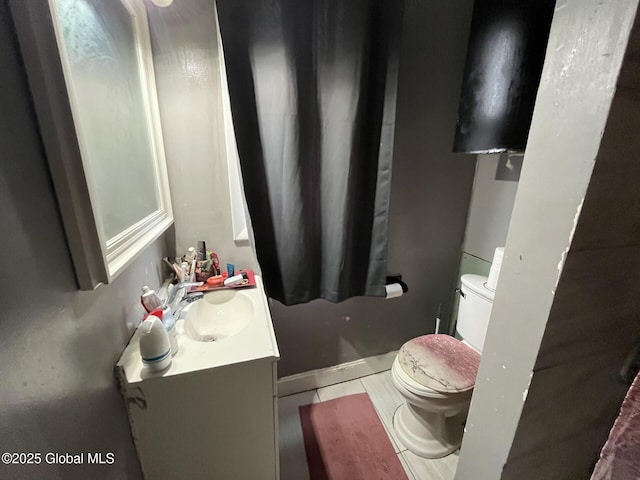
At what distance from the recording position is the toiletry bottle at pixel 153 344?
0.70m

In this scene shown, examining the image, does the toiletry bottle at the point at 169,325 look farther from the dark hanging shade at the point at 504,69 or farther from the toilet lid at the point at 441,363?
the dark hanging shade at the point at 504,69

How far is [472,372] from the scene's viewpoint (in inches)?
48.6

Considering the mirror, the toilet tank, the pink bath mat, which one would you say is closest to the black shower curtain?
the mirror

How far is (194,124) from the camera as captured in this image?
1.20 m

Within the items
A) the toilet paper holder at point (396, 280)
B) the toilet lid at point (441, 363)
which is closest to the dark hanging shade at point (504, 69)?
the toilet paper holder at point (396, 280)

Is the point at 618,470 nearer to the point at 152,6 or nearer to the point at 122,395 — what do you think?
the point at 122,395

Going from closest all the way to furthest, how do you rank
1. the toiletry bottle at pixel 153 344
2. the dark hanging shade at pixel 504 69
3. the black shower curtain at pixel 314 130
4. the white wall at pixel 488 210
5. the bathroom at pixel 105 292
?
1. the bathroom at pixel 105 292
2. the toiletry bottle at pixel 153 344
3. the dark hanging shade at pixel 504 69
4. the black shower curtain at pixel 314 130
5. the white wall at pixel 488 210

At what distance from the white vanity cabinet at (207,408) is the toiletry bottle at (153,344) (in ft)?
0.12

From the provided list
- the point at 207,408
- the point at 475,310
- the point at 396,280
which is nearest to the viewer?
the point at 207,408


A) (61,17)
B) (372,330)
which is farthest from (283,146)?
(372,330)

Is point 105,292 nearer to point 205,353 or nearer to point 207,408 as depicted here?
point 205,353

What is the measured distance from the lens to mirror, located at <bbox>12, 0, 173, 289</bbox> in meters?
0.47

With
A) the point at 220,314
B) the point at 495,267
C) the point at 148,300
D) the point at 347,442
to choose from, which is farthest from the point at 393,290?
the point at 148,300

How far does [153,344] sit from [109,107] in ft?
2.27
